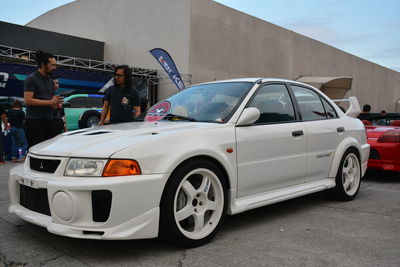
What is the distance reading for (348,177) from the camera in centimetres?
464

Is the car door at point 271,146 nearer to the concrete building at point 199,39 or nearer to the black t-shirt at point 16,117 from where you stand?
the black t-shirt at point 16,117

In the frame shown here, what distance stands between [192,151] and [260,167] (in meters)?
0.84

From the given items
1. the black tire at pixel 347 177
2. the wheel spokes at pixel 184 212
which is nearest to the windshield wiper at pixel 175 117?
the wheel spokes at pixel 184 212

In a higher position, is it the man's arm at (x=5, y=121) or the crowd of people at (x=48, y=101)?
the crowd of people at (x=48, y=101)

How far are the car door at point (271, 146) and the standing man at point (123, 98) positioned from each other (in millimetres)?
1805

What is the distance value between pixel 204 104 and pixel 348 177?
2195 millimetres

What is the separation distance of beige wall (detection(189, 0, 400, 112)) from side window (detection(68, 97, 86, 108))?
19.0 ft

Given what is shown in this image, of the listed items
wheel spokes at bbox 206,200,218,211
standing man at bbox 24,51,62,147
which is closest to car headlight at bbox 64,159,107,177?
wheel spokes at bbox 206,200,218,211

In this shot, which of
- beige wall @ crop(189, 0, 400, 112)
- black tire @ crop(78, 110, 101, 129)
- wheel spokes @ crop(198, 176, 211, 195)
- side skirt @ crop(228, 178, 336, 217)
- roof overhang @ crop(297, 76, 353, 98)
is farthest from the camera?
roof overhang @ crop(297, 76, 353, 98)

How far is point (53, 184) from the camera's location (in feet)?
8.41

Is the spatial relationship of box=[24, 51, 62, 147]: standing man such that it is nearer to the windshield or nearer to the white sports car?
the white sports car

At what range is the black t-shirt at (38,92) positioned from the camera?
416cm

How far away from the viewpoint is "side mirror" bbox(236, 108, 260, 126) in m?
3.31

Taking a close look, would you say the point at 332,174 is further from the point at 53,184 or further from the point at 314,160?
the point at 53,184
